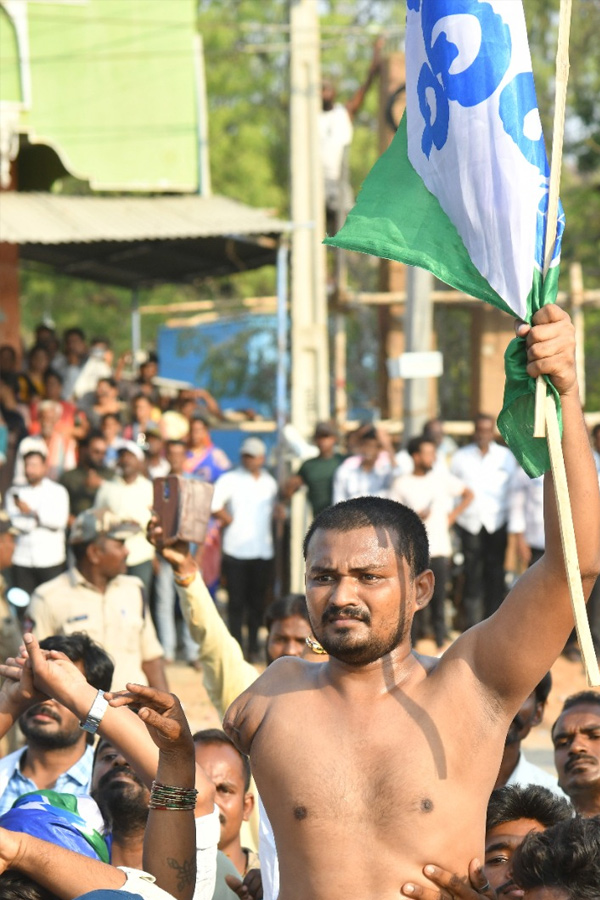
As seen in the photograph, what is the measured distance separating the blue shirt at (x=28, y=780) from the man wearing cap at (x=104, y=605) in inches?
67.6

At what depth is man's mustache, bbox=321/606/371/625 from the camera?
281 centimetres

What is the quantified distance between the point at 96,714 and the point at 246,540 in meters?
8.56

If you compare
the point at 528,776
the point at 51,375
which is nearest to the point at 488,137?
the point at 528,776

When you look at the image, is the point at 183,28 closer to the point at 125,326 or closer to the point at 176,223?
the point at 176,223

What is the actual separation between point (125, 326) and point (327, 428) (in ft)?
57.3

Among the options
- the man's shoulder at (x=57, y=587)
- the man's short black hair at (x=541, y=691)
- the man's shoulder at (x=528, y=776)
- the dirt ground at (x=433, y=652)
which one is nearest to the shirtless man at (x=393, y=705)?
the man's shoulder at (x=528, y=776)

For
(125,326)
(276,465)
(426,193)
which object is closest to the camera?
(426,193)

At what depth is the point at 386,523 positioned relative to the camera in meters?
2.93

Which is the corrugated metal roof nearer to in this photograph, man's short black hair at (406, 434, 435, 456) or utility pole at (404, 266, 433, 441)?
utility pole at (404, 266, 433, 441)

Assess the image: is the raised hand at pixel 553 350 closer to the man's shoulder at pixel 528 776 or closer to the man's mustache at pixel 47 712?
the man's shoulder at pixel 528 776

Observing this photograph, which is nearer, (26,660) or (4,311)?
(26,660)

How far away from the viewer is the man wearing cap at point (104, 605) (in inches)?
277

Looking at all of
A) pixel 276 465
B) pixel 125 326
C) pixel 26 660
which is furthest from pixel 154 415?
pixel 125 326

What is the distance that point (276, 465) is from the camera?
13.2 metres
